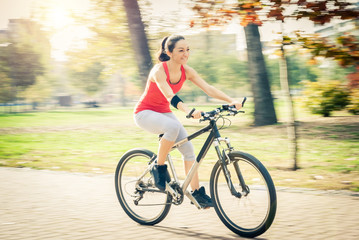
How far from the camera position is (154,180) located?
4934 millimetres

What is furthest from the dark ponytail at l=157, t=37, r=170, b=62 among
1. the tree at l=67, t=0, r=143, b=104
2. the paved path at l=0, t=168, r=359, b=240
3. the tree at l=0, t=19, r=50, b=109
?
the tree at l=0, t=19, r=50, b=109

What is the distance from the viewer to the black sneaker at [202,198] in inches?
183

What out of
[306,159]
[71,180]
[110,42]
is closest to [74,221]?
[71,180]

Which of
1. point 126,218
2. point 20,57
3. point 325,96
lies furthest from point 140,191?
point 20,57

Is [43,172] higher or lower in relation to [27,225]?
lower

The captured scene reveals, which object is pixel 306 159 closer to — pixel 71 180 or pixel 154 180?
pixel 71 180

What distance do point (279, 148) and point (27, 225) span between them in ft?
23.7

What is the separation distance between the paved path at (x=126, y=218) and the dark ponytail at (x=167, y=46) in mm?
1712

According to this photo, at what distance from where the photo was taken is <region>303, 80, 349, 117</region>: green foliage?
16.8 m

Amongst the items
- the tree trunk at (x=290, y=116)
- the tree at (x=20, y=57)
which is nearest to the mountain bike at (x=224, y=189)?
the tree trunk at (x=290, y=116)

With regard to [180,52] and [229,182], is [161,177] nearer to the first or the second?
[229,182]

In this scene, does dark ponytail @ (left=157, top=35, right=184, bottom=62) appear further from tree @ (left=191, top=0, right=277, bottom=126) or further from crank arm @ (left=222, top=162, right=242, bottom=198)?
tree @ (left=191, top=0, right=277, bottom=126)

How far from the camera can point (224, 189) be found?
453 centimetres

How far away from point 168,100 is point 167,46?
0.58 m
